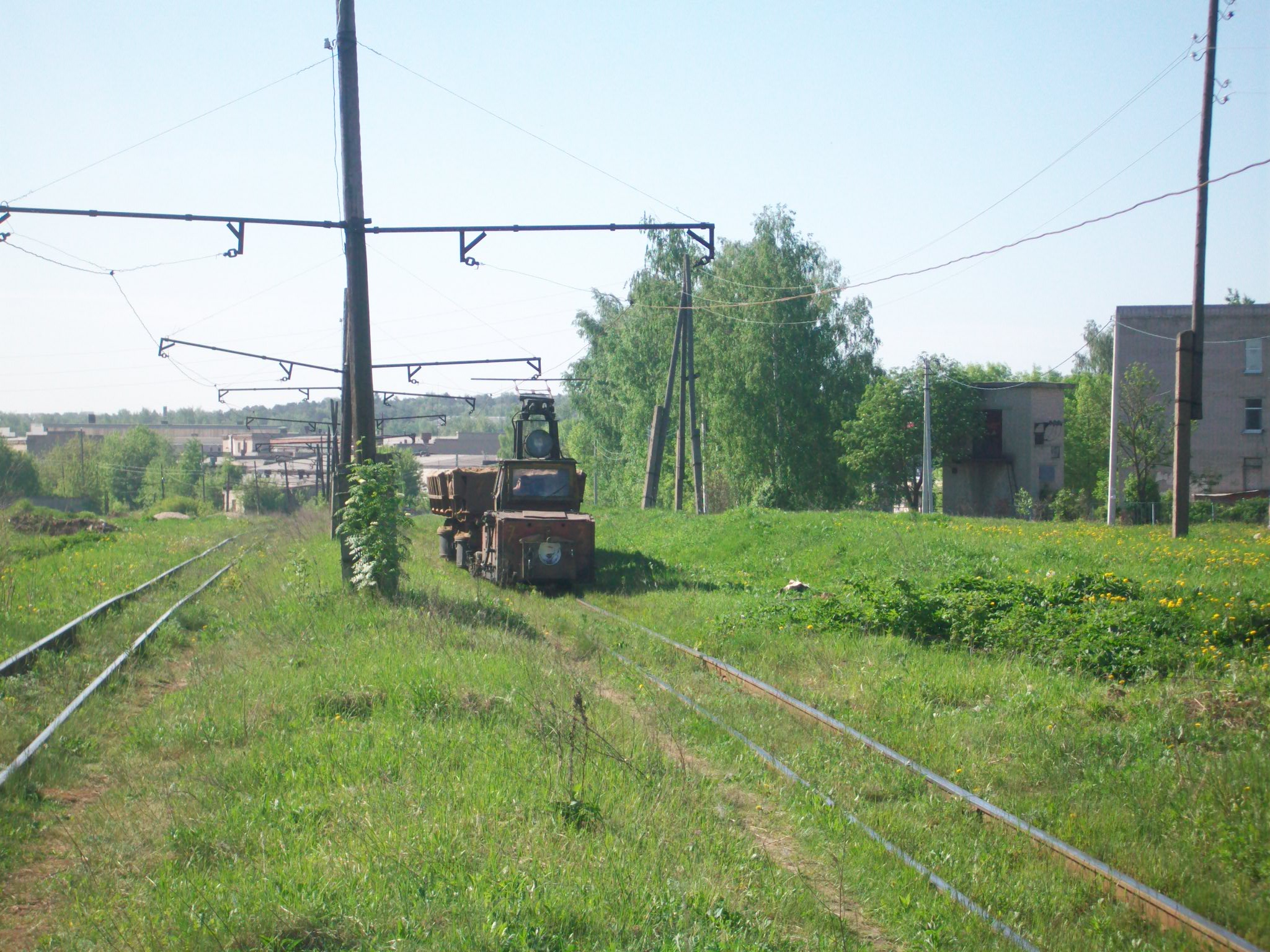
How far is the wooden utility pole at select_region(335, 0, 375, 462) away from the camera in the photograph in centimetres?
1441

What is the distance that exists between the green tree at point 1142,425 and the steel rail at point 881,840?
40651 millimetres

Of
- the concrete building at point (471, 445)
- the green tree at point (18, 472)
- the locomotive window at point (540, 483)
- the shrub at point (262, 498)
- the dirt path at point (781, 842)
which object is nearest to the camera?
the dirt path at point (781, 842)

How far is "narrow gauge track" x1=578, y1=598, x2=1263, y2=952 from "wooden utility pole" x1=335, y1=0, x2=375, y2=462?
8.24m

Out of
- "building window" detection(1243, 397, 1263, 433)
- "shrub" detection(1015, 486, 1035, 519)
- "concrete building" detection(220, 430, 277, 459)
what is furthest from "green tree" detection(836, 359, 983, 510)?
"concrete building" detection(220, 430, 277, 459)

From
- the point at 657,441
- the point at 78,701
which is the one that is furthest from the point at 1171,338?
the point at 78,701

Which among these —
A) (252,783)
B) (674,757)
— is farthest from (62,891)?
(674,757)

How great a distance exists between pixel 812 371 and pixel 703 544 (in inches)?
1077

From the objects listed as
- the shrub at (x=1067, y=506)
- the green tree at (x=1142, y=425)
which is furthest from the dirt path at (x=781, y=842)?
the green tree at (x=1142, y=425)

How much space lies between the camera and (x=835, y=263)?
4828 centimetres

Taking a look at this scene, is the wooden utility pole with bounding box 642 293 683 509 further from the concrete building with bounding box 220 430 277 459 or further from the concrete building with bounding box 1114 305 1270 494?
the concrete building with bounding box 220 430 277 459

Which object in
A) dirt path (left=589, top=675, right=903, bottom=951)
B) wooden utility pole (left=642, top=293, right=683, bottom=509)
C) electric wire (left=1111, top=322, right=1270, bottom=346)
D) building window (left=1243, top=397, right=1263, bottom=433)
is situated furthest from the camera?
building window (left=1243, top=397, right=1263, bottom=433)

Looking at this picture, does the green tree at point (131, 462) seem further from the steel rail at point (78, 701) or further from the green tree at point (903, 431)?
the steel rail at point (78, 701)

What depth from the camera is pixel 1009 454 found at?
183 ft

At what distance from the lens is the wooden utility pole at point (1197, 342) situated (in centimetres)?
1842
